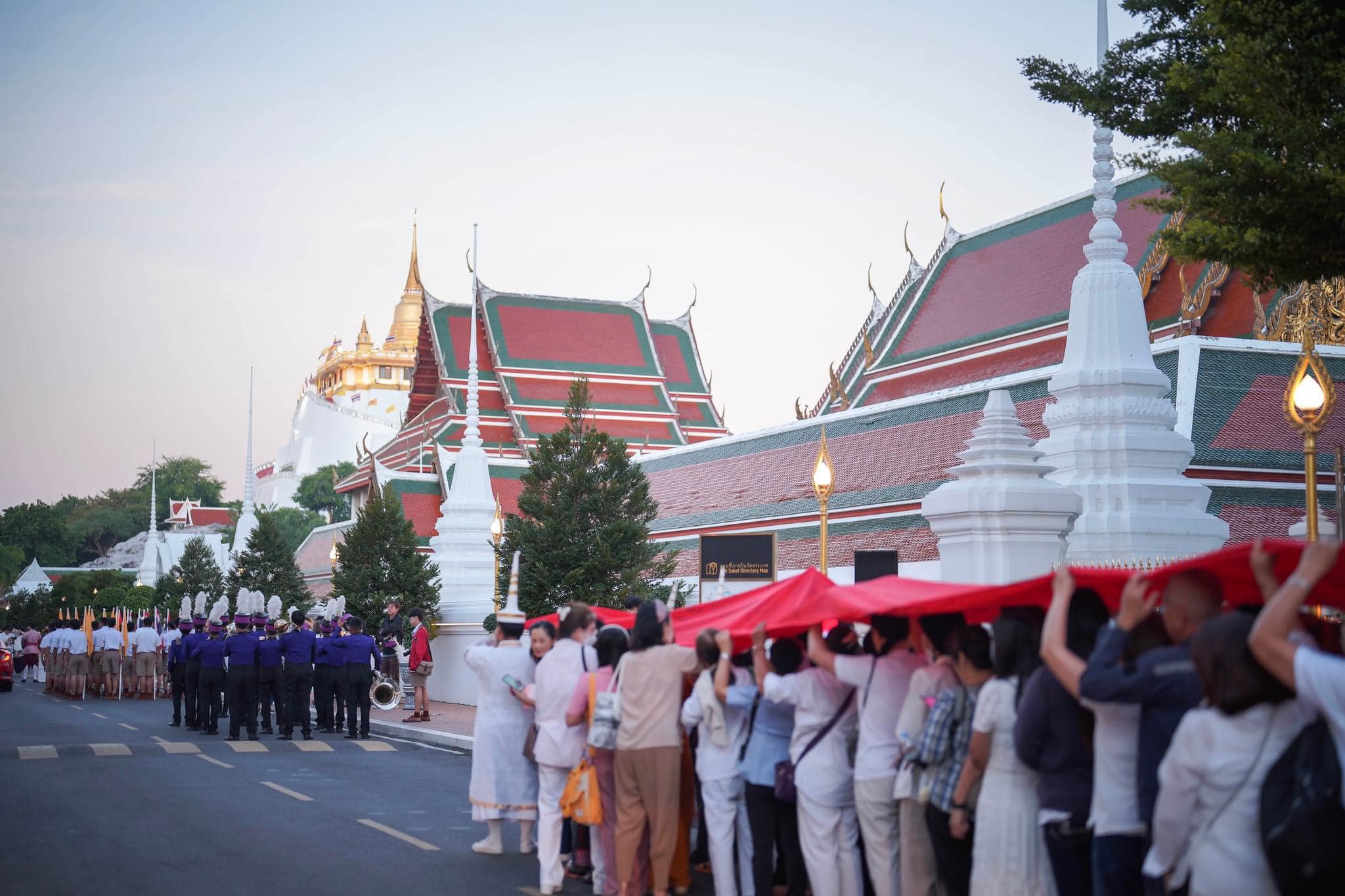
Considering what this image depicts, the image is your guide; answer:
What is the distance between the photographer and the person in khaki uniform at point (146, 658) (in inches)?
1198

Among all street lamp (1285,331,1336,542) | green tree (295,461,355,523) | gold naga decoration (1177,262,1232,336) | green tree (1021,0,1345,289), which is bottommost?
street lamp (1285,331,1336,542)

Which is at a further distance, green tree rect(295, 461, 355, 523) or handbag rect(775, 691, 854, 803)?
green tree rect(295, 461, 355, 523)

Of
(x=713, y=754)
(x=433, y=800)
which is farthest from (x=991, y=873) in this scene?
(x=433, y=800)

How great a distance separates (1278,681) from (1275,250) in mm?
6069

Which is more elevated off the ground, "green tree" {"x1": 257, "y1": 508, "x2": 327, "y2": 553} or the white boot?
"green tree" {"x1": 257, "y1": 508, "x2": 327, "y2": 553}

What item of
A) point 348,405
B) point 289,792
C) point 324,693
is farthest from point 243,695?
point 348,405

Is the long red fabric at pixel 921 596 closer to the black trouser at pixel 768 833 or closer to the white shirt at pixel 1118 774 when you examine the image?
the white shirt at pixel 1118 774

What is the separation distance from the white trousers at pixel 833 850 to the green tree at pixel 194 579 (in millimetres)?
36529

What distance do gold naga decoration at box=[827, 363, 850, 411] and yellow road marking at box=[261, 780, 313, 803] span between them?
1969 cm

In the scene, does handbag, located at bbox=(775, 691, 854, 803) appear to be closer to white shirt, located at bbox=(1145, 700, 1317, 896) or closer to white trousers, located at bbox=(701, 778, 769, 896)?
white trousers, located at bbox=(701, 778, 769, 896)

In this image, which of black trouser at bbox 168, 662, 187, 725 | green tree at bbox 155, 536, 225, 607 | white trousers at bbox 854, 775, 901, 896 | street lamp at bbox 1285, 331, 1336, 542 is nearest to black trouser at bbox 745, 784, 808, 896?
white trousers at bbox 854, 775, 901, 896

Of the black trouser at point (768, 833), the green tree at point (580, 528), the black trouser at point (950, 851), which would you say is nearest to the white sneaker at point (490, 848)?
the black trouser at point (768, 833)

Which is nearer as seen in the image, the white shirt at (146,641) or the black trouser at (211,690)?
the black trouser at (211,690)

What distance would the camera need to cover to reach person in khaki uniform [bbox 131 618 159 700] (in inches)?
1198
